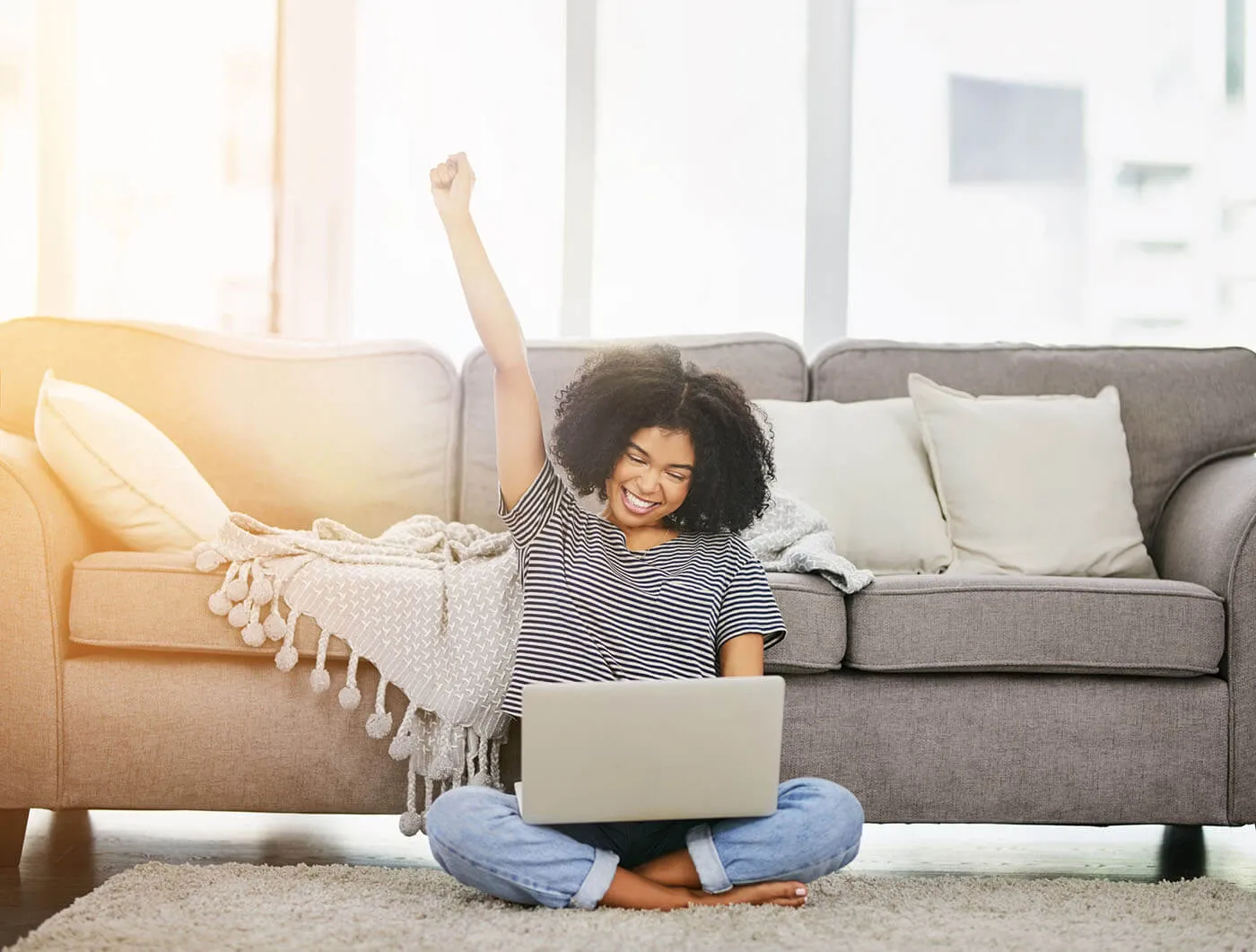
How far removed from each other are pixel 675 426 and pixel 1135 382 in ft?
3.98

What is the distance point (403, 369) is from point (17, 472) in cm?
84

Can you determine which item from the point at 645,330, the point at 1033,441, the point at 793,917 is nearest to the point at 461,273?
the point at 793,917

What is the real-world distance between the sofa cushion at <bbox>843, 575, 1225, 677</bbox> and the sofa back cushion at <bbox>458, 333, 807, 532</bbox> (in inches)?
26.2

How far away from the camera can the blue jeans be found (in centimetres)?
146

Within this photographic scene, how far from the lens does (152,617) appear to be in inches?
70.6

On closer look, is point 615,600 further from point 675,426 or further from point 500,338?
point 500,338

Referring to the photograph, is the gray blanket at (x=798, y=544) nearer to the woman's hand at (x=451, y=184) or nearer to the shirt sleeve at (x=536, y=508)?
the shirt sleeve at (x=536, y=508)

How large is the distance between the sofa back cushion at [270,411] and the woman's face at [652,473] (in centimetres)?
78

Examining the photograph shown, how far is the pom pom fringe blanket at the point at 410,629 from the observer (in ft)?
5.74

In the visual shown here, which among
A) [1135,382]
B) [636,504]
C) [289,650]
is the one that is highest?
[1135,382]

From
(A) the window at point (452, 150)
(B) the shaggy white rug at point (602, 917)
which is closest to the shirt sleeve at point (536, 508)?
(B) the shaggy white rug at point (602, 917)

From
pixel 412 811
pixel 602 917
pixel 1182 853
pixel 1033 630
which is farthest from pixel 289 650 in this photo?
pixel 1182 853

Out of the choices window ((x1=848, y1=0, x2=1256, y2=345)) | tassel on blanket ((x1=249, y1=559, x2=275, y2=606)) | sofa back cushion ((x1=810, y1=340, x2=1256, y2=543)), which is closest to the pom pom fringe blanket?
tassel on blanket ((x1=249, y1=559, x2=275, y2=606))

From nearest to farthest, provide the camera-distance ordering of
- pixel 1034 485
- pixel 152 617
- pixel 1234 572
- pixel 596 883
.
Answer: pixel 596 883 → pixel 152 617 → pixel 1234 572 → pixel 1034 485
